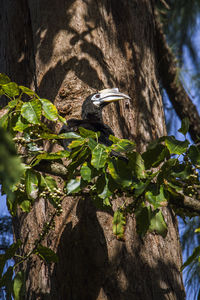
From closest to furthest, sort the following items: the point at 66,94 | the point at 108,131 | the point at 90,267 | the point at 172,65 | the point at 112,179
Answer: the point at 112,179 < the point at 90,267 < the point at 108,131 < the point at 66,94 < the point at 172,65

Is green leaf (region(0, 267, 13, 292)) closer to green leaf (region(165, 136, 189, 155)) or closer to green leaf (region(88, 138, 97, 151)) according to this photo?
green leaf (region(88, 138, 97, 151))

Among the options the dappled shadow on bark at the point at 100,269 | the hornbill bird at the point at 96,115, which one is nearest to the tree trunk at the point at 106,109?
the dappled shadow on bark at the point at 100,269

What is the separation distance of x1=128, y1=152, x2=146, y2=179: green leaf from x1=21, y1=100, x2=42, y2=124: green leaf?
306mm

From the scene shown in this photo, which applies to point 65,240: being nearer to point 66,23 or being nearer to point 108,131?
point 108,131

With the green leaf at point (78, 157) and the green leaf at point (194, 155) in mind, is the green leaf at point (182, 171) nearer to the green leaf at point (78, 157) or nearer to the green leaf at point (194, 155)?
the green leaf at point (194, 155)

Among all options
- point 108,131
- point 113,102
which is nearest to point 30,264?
point 108,131

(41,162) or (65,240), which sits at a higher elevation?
(41,162)

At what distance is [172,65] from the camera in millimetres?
3262

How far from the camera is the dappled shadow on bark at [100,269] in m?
1.60

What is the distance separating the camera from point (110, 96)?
1.87m

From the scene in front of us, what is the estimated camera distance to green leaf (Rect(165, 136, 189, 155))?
1.26m

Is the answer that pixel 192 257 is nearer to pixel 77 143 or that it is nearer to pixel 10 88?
pixel 77 143

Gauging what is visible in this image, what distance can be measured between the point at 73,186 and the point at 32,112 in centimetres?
26

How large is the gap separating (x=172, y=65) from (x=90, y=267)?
6.77 feet
